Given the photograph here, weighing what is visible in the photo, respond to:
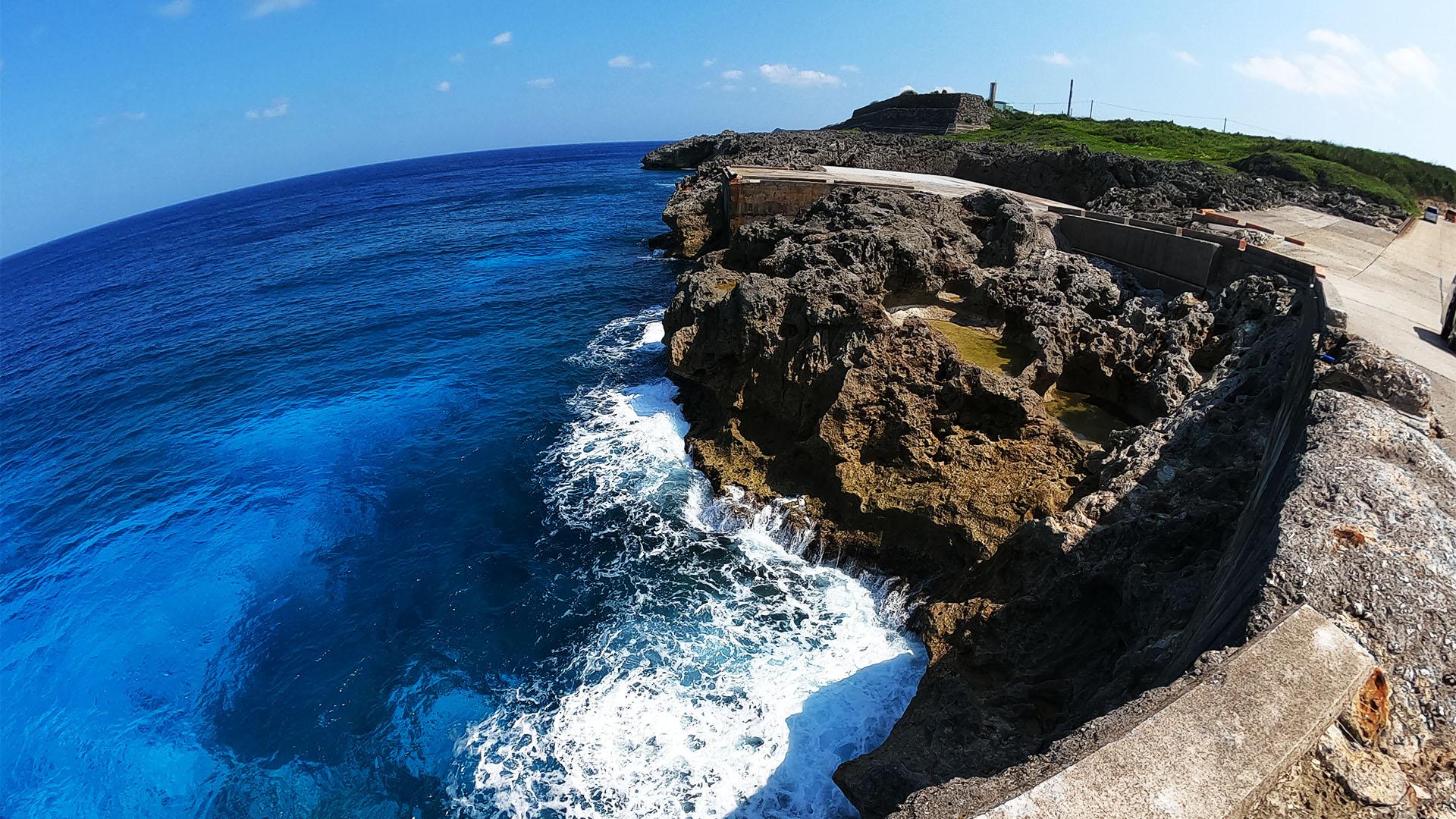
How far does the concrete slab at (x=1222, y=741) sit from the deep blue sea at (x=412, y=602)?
5994 mm

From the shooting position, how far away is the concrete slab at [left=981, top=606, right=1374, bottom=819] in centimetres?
376

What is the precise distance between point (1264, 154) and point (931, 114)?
42.8 meters

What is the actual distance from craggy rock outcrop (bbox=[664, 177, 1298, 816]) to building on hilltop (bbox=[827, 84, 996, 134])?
4956 cm

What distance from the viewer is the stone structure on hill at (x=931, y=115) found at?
213ft

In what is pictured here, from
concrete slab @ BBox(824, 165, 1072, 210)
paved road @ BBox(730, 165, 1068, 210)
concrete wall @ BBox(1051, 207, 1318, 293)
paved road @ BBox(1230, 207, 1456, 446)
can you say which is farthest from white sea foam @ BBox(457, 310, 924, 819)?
paved road @ BBox(730, 165, 1068, 210)

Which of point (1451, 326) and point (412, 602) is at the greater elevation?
point (1451, 326)

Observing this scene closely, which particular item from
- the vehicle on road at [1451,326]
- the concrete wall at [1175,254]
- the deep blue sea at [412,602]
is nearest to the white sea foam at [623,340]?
the deep blue sea at [412,602]

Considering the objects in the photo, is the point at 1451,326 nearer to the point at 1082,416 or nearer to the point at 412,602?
the point at 1082,416

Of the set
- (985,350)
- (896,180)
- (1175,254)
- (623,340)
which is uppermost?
(896,180)

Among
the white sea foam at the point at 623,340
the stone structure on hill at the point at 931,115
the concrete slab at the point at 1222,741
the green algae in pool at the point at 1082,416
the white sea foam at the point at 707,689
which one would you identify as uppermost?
the stone structure on hill at the point at 931,115

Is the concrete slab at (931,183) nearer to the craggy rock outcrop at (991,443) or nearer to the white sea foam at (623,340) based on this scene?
the craggy rock outcrop at (991,443)

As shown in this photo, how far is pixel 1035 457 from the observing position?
479 inches

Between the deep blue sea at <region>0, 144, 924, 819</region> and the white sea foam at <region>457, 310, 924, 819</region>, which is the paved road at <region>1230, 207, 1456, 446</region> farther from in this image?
the deep blue sea at <region>0, 144, 924, 819</region>

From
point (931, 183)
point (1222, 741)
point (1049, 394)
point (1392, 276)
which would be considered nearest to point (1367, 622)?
point (1222, 741)
